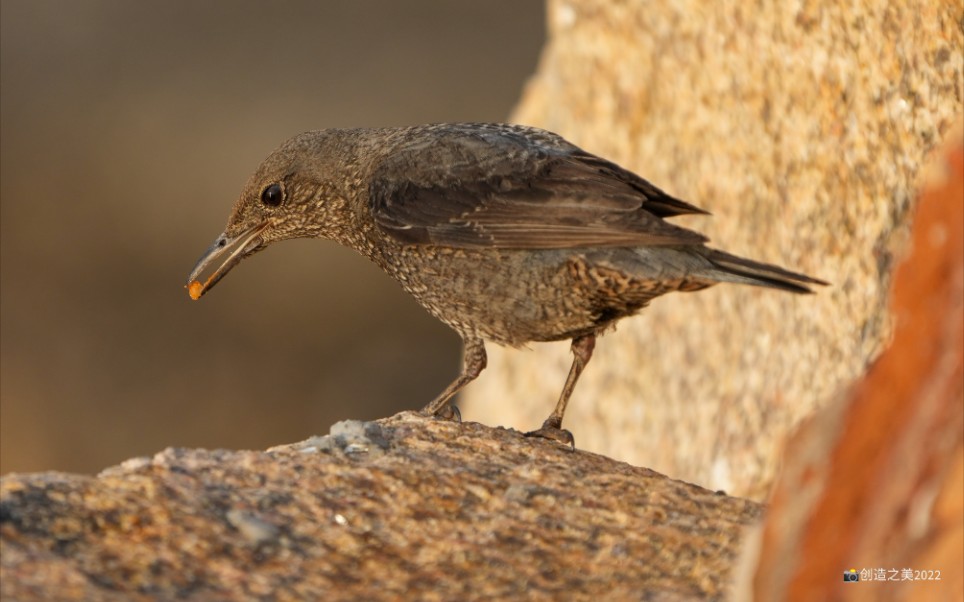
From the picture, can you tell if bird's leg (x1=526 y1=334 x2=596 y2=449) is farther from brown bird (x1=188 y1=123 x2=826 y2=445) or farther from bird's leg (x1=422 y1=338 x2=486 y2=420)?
bird's leg (x1=422 y1=338 x2=486 y2=420)

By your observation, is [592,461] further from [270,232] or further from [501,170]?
[270,232]

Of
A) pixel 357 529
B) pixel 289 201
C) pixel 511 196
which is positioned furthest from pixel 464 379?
pixel 357 529

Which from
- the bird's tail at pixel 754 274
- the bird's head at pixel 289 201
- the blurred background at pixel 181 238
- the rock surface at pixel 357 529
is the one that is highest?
the blurred background at pixel 181 238

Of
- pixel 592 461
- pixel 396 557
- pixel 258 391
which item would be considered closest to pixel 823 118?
pixel 592 461

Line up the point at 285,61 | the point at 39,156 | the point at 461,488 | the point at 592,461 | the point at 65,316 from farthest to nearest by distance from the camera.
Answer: the point at 285,61 < the point at 39,156 < the point at 65,316 < the point at 592,461 < the point at 461,488

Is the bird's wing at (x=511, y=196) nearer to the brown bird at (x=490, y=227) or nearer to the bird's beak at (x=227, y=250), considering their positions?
the brown bird at (x=490, y=227)

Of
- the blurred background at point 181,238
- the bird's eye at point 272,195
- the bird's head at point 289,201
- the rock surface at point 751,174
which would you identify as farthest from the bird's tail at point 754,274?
the blurred background at point 181,238
